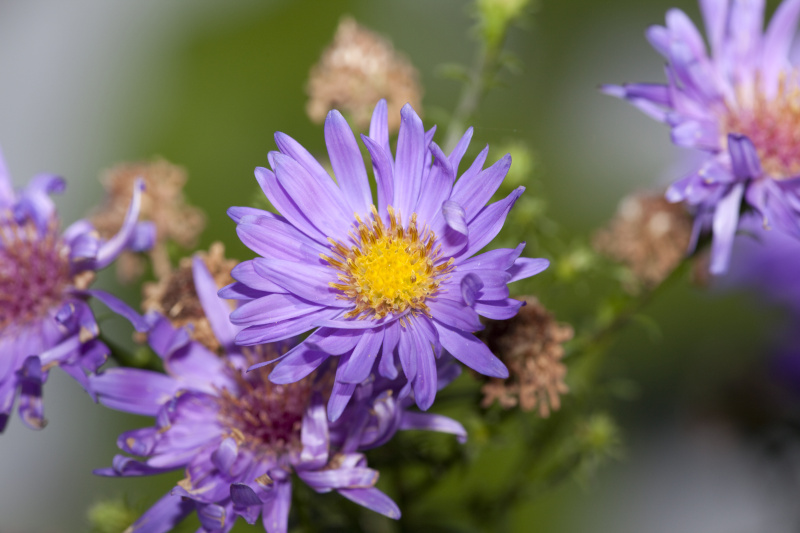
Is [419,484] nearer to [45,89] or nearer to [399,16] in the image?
[399,16]

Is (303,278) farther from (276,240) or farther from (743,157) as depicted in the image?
(743,157)

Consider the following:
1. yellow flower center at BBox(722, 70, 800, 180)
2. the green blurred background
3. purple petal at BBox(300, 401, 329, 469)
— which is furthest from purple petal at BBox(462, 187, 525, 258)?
the green blurred background

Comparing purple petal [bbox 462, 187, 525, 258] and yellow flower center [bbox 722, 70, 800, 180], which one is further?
yellow flower center [bbox 722, 70, 800, 180]

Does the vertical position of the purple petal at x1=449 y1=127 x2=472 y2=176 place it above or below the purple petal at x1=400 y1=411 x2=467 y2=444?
above

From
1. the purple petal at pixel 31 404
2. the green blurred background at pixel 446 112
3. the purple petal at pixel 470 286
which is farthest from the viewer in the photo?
the green blurred background at pixel 446 112

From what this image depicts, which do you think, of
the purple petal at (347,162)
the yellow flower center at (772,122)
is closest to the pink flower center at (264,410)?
the purple petal at (347,162)

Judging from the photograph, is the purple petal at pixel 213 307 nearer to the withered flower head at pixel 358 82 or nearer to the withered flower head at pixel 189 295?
the withered flower head at pixel 189 295

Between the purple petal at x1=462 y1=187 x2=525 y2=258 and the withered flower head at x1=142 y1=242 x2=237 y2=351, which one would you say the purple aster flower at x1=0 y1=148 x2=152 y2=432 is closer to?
the withered flower head at x1=142 y1=242 x2=237 y2=351
